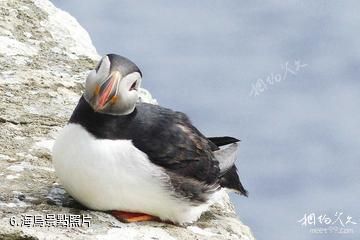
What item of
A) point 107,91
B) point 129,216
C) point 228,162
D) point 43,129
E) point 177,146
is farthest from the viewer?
point 43,129

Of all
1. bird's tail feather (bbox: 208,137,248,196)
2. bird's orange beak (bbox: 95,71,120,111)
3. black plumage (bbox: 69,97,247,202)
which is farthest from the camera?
bird's tail feather (bbox: 208,137,248,196)

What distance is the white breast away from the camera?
5.27 m

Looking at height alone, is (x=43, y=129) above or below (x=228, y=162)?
below

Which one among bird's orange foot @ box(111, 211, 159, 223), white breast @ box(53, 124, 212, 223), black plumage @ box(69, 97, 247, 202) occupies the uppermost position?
black plumage @ box(69, 97, 247, 202)

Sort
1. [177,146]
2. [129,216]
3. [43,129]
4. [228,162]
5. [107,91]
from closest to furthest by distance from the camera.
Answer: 1. [107,91]
2. [129,216]
3. [177,146]
4. [228,162]
5. [43,129]

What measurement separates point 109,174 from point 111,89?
17.9 inches

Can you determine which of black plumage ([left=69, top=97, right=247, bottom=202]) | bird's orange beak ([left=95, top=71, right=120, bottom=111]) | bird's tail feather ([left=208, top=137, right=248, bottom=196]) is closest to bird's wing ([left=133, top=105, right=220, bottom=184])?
black plumage ([left=69, top=97, right=247, bottom=202])

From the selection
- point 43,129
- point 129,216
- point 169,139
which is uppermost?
point 169,139

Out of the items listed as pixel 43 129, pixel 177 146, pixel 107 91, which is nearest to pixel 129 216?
pixel 177 146

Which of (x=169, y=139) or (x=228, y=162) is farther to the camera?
(x=228, y=162)

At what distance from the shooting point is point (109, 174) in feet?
17.3

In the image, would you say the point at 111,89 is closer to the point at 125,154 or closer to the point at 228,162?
the point at 125,154

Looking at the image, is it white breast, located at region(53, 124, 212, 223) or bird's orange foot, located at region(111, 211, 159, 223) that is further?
bird's orange foot, located at region(111, 211, 159, 223)

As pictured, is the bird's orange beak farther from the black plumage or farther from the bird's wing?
the bird's wing
